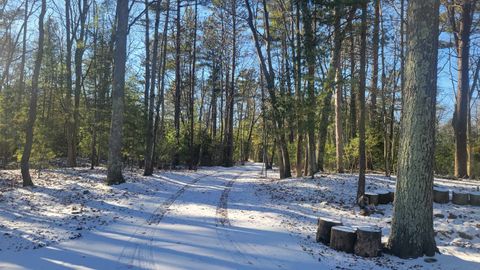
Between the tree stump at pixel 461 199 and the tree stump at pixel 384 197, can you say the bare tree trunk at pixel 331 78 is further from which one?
the tree stump at pixel 461 199

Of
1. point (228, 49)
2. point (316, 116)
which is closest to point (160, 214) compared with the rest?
point (316, 116)

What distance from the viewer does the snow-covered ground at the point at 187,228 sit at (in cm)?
614

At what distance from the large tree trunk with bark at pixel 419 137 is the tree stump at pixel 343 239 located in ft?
2.60

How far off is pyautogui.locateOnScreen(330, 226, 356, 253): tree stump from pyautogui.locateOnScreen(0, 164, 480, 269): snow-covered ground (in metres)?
0.22

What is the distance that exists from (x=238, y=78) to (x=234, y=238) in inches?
1328

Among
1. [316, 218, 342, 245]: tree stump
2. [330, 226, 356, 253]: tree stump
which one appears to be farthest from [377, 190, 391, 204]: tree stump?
[330, 226, 356, 253]: tree stump

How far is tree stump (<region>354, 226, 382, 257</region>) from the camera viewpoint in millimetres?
7008

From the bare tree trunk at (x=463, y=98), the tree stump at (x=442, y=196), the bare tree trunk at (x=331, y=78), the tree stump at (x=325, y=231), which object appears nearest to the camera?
the tree stump at (x=325, y=231)

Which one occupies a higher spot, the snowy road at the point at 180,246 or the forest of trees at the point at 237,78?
the forest of trees at the point at 237,78

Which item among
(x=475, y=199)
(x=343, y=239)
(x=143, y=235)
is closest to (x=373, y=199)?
(x=475, y=199)

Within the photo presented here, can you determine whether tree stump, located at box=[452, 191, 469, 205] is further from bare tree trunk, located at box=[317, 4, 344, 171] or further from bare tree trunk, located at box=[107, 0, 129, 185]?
bare tree trunk, located at box=[107, 0, 129, 185]

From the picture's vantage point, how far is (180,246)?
6.79 meters

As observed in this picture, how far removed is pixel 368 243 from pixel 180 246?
11.0 feet

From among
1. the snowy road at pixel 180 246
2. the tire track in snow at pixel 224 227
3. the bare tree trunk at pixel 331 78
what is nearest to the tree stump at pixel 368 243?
the snowy road at pixel 180 246
